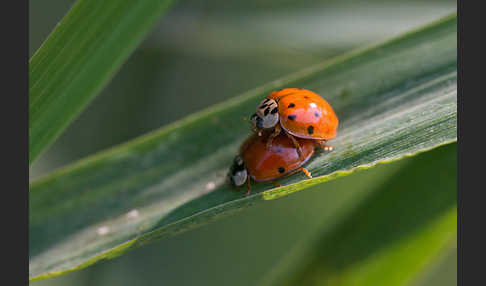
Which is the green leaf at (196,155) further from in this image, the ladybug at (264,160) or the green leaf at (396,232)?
the green leaf at (396,232)

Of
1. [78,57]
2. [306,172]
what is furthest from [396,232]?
[78,57]


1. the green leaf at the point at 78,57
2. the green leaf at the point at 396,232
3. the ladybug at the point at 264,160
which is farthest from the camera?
the ladybug at the point at 264,160

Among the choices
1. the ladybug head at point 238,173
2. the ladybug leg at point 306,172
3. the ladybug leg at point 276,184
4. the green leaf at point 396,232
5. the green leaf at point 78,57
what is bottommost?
the green leaf at point 396,232

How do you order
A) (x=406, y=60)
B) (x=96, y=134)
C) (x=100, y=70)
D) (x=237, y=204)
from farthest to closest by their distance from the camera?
(x=96, y=134) < (x=406, y=60) < (x=100, y=70) < (x=237, y=204)

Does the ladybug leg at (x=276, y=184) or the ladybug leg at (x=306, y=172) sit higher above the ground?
the ladybug leg at (x=276, y=184)

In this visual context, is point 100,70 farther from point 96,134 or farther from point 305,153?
point 96,134

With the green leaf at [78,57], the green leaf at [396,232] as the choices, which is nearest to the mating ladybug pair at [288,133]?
the green leaf at [396,232]

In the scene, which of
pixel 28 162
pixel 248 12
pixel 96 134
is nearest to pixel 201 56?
pixel 248 12

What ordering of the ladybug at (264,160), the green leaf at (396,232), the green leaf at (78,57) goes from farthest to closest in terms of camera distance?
the ladybug at (264,160), the green leaf at (396,232), the green leaf at (78,57)
